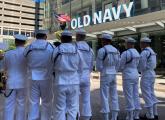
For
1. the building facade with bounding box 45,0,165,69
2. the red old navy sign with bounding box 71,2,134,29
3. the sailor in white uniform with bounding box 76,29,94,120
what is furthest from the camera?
the red old navy sign with bounding box 71,2,134,29

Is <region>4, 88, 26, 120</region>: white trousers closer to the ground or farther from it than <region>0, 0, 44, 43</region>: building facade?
closer to the ground

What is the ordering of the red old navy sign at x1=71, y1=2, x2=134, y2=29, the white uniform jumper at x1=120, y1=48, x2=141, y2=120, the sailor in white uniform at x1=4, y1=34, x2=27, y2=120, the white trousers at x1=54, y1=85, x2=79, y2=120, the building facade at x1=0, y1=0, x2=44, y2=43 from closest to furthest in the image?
the white trousers at x1=54, y1=85, x2=79, y2=120 < the sailor in white uniform at x1=4, y1=34, x2=27, y2=120 < the white uniform jumper at x1=120, y1=48, x2=141, y2=120 < the red old navy sign at x1=71, y1=2, x2=134, y2=29 < the building facade at x1=0, y1=0, x2=44, y2=43

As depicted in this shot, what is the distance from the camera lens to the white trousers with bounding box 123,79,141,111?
9.05 metres

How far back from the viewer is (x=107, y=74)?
880 centimetres

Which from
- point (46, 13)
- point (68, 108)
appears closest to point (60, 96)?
point (68, 108)

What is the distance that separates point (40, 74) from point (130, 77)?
2.66 m

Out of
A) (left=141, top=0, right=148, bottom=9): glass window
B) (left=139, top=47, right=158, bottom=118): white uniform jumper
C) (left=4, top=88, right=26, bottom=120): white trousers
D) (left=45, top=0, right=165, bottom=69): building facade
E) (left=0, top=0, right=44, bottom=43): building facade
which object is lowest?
(left=4, top=88, right=26, bottom=120): white trousers

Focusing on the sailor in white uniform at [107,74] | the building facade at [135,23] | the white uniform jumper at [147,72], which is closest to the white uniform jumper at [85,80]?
the sailor in white uniform at [107,74]

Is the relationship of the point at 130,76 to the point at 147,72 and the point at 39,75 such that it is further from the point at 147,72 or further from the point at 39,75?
the point at 39,75

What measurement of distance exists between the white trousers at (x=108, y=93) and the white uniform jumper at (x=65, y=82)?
4.71 feet

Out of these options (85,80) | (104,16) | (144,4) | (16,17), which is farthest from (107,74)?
(16,17)

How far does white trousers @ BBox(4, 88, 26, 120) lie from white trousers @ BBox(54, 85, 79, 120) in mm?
822

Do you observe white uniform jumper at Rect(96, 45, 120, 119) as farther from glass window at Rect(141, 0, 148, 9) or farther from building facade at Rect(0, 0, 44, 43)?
building facade at Rect(0, 0, 44, 43)

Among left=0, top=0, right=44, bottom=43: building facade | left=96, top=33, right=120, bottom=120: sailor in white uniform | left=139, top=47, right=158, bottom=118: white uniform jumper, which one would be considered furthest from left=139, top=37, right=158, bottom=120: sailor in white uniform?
left=0, top=0, right=44, bottom=43: building facade
